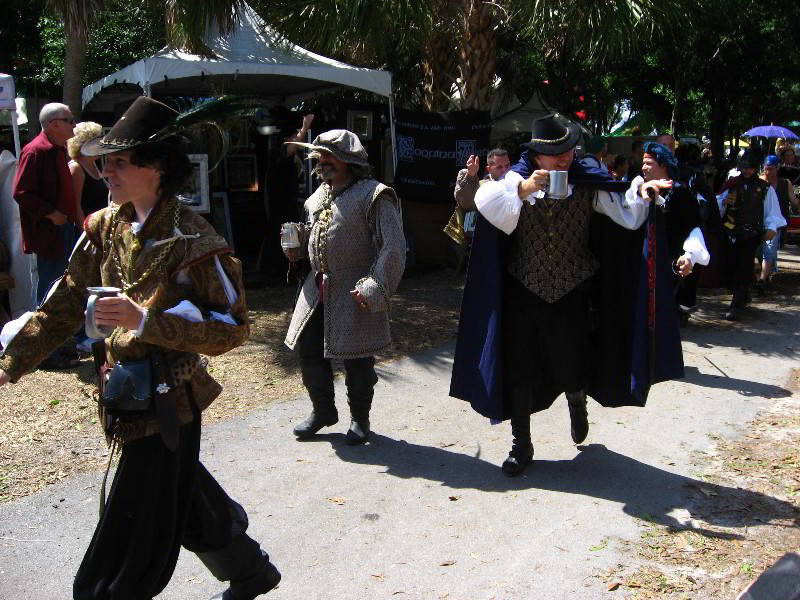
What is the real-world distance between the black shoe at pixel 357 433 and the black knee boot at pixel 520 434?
0.90m

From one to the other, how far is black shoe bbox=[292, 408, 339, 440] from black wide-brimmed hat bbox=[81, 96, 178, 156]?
2788 mm

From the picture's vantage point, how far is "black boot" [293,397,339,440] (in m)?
5.32

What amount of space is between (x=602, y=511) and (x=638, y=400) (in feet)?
2.08

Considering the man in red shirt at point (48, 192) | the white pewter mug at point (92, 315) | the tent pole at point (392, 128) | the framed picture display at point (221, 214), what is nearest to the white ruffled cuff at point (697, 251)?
the white pewter mug at point (92, 315)

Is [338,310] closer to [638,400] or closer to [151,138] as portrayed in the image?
[638,400]

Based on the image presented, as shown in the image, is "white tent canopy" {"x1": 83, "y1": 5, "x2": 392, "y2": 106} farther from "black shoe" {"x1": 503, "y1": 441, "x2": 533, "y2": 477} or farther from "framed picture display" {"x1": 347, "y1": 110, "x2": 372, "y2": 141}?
"black shoe" {"x1": 503, "y1": 441, "x2": 533, "y2": 477}

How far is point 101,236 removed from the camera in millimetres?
2947

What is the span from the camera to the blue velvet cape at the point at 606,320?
15.2ft

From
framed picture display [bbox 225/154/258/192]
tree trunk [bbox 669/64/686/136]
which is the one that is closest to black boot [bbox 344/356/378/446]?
framed picture display [bbox 225/154/258/192]

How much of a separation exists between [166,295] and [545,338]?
241 cm

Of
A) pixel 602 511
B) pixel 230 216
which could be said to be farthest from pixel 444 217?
pixel 602 511

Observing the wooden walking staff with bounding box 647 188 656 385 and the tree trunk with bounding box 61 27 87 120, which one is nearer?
the wooden walking staff with bounding box 647 188 656 385

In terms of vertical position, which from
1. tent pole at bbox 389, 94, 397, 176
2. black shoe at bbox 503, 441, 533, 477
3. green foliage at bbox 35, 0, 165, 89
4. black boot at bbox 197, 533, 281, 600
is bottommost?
black shoe at bbox 503, 441, 533, 477

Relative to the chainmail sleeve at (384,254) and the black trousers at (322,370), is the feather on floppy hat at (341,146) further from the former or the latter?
the black trousers at (322,370)
